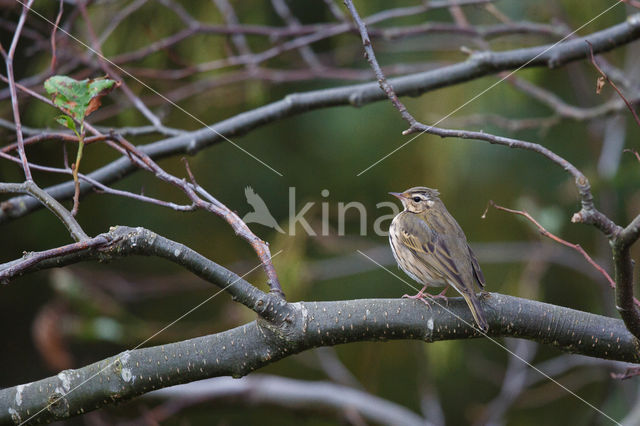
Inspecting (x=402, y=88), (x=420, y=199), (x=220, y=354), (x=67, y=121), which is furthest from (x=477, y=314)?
(x=420, y=199)

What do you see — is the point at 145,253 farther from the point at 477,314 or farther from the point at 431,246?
the point at 431,246

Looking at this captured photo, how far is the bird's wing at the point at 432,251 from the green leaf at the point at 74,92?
2.25m

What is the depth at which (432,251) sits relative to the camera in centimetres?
406

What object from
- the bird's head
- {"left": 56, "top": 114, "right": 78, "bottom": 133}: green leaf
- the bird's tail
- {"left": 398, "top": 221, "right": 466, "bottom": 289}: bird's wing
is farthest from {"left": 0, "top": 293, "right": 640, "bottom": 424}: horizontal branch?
the bird's head

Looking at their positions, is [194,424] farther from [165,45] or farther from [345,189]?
[165,45]

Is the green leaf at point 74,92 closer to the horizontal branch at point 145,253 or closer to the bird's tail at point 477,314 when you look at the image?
the horizontal branch at point 145,253

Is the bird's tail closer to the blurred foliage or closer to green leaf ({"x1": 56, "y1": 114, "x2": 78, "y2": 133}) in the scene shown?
green leaf ({"x1": 56, "y1": 114, "x2": 78, "y2": 133})

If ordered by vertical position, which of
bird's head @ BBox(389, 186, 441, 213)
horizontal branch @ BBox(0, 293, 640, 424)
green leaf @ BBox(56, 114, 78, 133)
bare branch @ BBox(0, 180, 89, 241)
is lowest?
horizontal branch @ BBox(0, 293, 640, 424)

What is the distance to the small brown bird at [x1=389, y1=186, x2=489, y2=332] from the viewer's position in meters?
3.79

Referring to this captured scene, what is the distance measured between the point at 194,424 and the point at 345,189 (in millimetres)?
3452

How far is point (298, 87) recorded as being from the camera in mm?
7383

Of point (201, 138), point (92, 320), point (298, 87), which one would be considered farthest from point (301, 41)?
point (92, 320)

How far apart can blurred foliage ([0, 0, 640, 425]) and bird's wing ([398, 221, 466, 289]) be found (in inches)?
81.9

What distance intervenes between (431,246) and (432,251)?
44 millimetres
